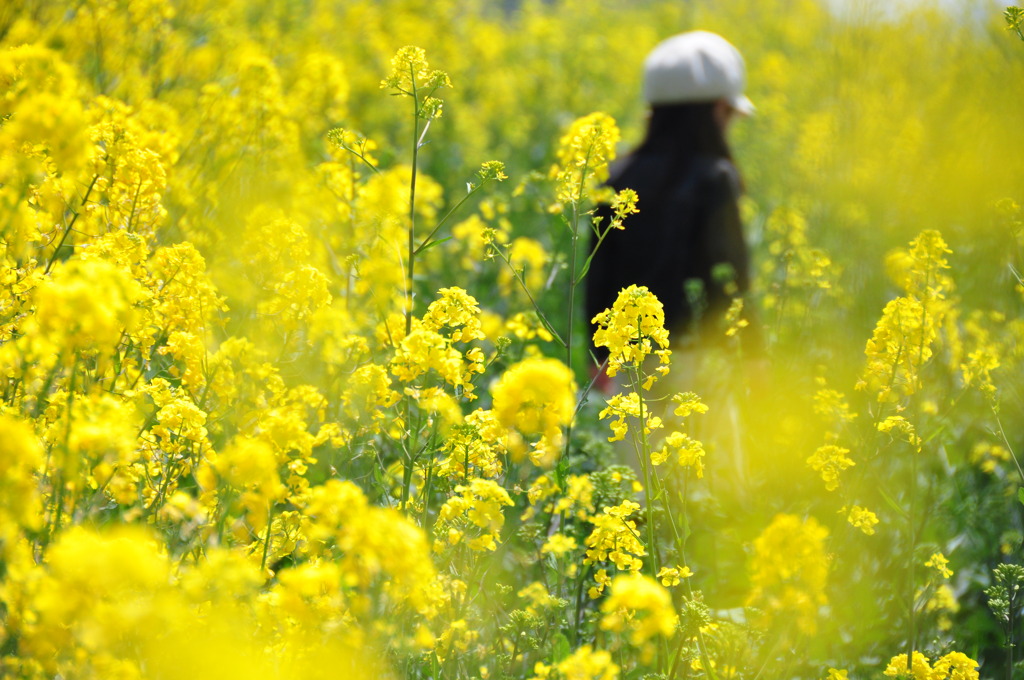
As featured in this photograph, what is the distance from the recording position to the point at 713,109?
337 cm

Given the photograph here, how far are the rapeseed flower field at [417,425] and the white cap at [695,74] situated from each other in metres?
0.56

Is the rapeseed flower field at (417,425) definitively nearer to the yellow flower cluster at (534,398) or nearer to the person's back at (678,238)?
the yellow flower cluster at (534,398)

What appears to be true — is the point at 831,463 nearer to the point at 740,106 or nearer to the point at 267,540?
the point at 267,540

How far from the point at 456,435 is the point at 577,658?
0.58 metres

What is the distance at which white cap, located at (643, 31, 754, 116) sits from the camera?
3316mm

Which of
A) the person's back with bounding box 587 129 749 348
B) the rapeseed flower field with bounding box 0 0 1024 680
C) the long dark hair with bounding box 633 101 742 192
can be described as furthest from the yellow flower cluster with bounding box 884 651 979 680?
the long dark hair with bounding box 633 101 742 192

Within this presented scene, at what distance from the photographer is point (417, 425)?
1.93 meters

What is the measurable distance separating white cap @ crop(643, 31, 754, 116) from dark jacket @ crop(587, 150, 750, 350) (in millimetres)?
228

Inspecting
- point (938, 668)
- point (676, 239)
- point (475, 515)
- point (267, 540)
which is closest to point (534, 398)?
point (475, 515)

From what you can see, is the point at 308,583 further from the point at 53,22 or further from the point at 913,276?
the point at 53,22

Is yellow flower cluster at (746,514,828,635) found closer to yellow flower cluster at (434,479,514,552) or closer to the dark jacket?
yellow flower cluster at (434,479,514,552)

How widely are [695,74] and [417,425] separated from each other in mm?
2041

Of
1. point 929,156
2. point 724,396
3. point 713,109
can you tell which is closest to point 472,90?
point 929,156

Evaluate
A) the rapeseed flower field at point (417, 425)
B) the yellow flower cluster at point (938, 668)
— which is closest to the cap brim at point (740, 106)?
the rapeseed flower field at point (417, 425)
